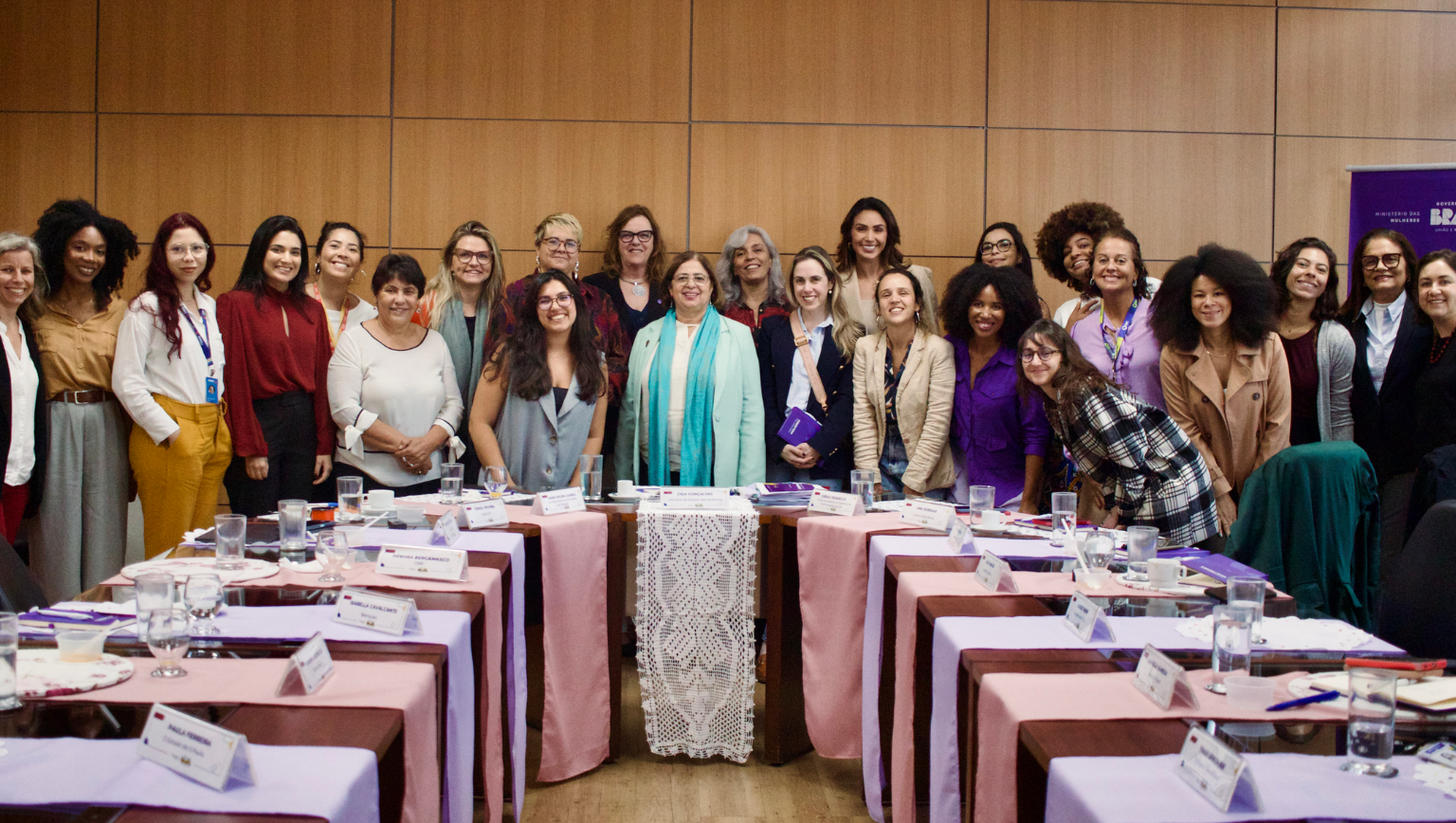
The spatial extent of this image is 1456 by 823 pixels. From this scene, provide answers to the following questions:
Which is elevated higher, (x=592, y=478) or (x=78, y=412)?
(x=78, y=412)

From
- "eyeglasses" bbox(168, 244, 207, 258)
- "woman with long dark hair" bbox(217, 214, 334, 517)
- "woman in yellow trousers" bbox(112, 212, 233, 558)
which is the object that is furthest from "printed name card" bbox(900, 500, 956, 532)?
"eyeglasses" bbox(168, 244, 207, 258)

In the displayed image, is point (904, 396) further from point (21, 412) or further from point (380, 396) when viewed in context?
point (21, 412)

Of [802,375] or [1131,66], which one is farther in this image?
[1131,66]

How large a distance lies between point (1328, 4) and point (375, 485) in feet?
16.3

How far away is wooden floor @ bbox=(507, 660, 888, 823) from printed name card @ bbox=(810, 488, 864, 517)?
0.76 m

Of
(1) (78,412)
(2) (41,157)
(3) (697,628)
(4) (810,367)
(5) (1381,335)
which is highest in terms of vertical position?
(2) (41,157)

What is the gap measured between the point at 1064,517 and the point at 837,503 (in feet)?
2.19

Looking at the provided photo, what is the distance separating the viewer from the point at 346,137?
5.18 metres

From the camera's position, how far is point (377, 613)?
5.66ft

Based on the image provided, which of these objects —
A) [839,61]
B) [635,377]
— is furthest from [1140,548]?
[839,61]

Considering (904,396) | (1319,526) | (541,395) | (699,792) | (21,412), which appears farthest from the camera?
(904,396)

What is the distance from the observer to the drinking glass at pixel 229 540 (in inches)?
82.1

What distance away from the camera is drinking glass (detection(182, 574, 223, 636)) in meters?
1.70

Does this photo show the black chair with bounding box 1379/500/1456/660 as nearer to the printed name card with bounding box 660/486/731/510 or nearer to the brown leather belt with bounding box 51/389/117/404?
the printed name card with bounding box 660/486/731/510
